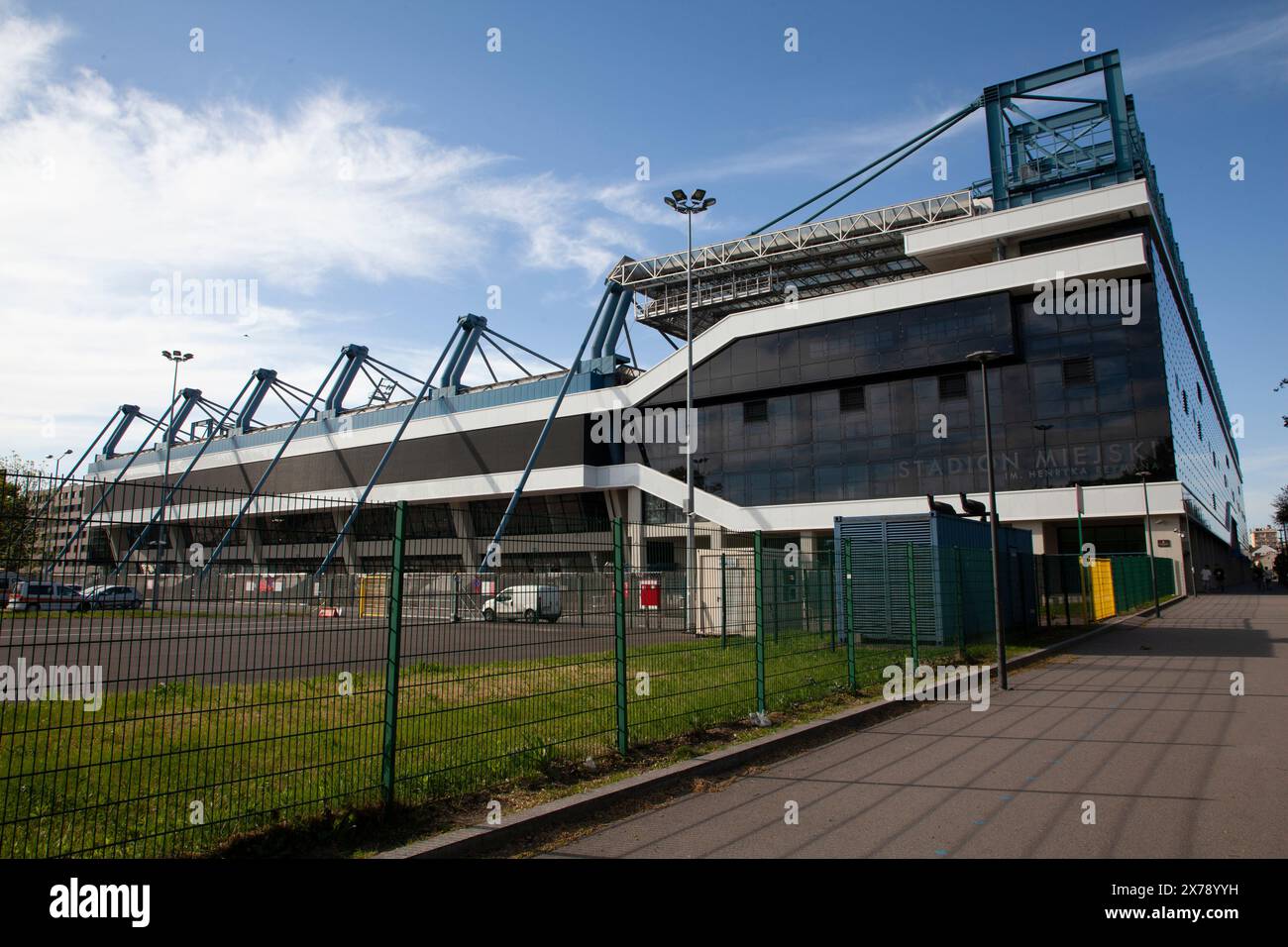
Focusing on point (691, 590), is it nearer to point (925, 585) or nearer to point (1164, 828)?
point (1164, 828)

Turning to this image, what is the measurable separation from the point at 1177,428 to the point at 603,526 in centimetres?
2934

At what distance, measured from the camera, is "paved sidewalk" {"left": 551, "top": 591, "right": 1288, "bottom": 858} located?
5344 mm

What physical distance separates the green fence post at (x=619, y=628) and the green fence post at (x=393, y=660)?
→ 231cm

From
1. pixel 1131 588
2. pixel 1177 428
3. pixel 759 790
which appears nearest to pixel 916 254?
pixel 1177 428

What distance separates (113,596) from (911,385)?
4058 cm

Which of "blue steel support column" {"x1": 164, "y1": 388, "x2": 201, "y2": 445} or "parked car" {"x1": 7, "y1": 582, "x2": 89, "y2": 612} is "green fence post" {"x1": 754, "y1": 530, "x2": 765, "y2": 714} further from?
"blue steel support column" {"x1": 164, "y1": 388, "x2": 201, "y2": 445}

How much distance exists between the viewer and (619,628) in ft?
25.1

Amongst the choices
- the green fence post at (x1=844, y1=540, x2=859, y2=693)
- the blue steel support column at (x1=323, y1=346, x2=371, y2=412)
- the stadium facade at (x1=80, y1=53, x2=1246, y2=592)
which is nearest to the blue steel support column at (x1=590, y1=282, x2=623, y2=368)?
the stadium facade at (x1=80, y1=53, x2=1246, y2=592)

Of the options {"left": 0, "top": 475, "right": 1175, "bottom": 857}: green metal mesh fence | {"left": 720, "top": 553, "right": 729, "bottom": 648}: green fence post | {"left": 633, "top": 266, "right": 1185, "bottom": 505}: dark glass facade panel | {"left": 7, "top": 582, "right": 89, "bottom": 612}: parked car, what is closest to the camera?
{"left": 7, "top": 582, "right": 89, "bottom": 612}: parked car

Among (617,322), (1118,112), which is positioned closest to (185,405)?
(617,322)

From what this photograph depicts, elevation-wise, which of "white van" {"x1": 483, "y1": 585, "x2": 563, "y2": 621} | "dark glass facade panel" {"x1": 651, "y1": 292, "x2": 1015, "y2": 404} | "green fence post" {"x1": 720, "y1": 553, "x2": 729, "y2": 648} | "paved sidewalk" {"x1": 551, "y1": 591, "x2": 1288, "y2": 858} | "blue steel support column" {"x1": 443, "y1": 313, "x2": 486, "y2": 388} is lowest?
"paved sidewalk" {"x1": 551, "y1": 591, "x2": 1288, "y2": 858}

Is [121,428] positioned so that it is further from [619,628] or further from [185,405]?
[619,628]

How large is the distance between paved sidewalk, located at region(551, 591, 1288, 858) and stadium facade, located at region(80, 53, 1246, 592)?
2396cm
